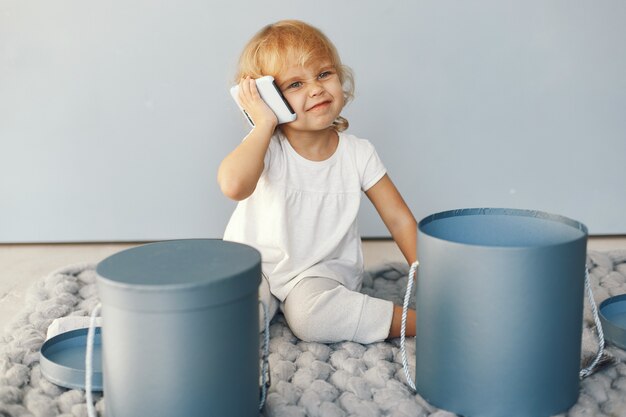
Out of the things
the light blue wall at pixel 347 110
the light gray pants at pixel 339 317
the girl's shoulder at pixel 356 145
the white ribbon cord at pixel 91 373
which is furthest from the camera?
the light blue wall at pixel 347 110

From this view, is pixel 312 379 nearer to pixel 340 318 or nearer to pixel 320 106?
pixel 340 318

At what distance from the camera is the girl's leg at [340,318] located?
3.65 ft

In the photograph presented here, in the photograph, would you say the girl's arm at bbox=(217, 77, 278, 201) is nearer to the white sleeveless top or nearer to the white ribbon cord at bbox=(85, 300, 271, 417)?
the white sleeveless top

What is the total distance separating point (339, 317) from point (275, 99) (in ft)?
1.12

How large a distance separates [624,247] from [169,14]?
1.05 m

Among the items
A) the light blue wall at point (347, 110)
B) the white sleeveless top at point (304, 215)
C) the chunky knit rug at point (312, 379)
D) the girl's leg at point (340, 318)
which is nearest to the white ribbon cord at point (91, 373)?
the chunky knit rug at point (312, 379)

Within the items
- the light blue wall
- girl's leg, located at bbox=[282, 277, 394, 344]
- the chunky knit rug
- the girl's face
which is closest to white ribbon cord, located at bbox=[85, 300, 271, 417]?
the chunky knit rug

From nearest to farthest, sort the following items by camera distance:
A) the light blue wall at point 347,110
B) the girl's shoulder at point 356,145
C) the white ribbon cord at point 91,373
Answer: the white ribbon cord at point 91,373
the girl's shoulder at point 356,145
the light blue wall at point 347,110

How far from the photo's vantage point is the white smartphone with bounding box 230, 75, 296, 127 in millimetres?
1169

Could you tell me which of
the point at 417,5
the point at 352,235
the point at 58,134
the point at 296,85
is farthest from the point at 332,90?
the point at 58,134

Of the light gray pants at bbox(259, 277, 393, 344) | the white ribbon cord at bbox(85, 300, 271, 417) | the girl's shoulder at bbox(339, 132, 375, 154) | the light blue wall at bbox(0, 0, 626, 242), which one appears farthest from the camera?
the light blue wall at bbox(0, 0, 626, 242)

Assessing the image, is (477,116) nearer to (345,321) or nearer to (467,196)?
(467,196)

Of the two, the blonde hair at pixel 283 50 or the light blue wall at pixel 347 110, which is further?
the light blue wall at pixel 347 110

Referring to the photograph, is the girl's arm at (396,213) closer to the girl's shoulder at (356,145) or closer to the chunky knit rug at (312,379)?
the girl's shoulder at (356,145)
